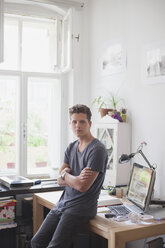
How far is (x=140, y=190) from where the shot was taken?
8.29 feet

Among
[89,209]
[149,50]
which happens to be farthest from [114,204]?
[149,50]

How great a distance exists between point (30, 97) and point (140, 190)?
1981 mm

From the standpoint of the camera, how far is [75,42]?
390cm

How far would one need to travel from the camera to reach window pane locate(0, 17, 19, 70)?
3818mm

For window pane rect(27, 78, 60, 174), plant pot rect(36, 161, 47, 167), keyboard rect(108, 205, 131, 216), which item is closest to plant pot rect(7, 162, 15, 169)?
window pane rect(27, 78, 60, 174)

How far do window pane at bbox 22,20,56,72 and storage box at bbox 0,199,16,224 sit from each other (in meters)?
1.67

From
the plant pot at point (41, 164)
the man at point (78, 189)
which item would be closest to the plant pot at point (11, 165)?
the plant pot at point (41, 164)

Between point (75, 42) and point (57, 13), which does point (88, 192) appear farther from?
point (57, 13)

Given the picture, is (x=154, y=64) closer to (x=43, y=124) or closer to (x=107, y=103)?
(x=107, y=103)

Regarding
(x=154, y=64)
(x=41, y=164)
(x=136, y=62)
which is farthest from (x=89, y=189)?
(x=41, y=164)

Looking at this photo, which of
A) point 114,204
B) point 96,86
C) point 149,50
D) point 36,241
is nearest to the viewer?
point 36,241

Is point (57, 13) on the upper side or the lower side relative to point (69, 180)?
upper

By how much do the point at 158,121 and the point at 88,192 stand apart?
0.91 metres

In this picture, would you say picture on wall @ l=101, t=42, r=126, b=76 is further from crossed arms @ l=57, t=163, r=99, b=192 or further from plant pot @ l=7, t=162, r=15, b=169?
plant pot @ l=7, t=162, r=15, b=169
